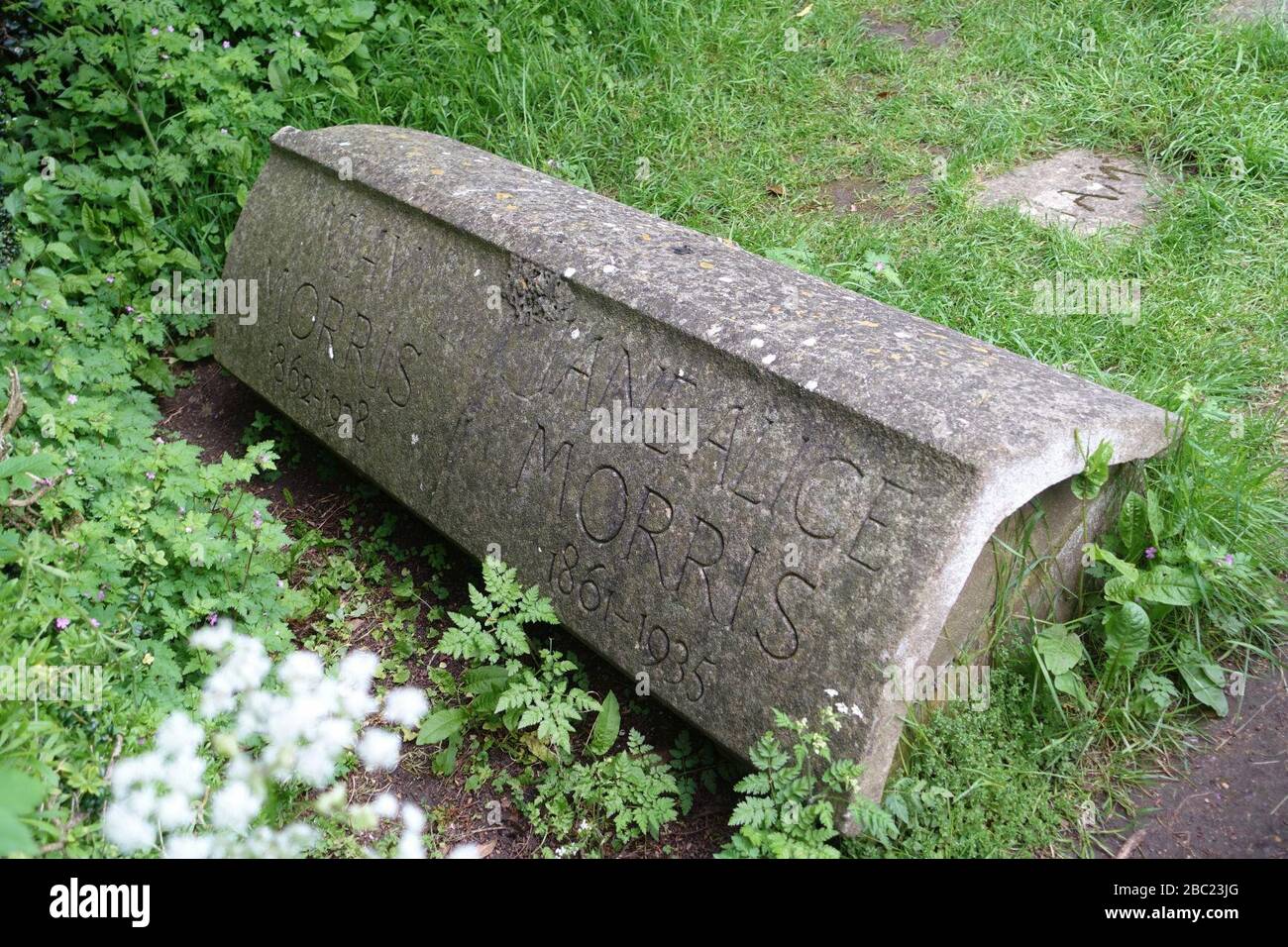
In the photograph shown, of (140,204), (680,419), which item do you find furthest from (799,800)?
(140,204)

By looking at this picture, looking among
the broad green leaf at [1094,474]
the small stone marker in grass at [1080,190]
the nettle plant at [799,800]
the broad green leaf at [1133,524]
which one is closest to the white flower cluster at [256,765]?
the nettle plant at [799,800]

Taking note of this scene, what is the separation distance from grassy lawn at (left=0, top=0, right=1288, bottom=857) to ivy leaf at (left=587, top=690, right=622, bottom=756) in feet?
0.77

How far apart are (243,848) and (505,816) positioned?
144 centimetres

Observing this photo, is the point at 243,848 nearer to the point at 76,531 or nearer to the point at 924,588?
the point at 924,588

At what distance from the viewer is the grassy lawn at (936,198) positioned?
2.60m

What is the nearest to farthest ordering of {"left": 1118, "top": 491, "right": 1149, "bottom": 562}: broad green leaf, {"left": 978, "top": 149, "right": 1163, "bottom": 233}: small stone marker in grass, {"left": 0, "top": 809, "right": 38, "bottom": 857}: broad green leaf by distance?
{"left": 0, "top": 809, "right": 38, "bottom": 857}: broad green leaf < {"left": 1118, "top": 491, "right": 1149, "bottom": 562}: broad green leaf < {"left": 978, "top": 149, "right": 1163, "bottom": 233}: small stone marker in grass

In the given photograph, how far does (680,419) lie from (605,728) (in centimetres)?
82

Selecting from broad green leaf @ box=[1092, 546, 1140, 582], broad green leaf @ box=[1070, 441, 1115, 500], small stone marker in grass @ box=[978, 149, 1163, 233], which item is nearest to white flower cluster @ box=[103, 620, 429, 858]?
broad green leaf @ box=[1070, 441, 1115, 500]

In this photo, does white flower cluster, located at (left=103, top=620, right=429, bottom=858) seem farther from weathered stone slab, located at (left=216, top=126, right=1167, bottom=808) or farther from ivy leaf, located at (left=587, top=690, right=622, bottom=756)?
ivy leaf, located at (left=587, top=690, right=622, bottom=756)

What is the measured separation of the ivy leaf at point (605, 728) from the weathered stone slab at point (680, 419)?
0.20 metres

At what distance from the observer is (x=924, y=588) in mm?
2164

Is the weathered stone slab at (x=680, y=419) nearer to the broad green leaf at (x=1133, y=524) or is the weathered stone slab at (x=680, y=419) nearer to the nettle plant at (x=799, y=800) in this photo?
the nettle plant at (x=799, y=800)

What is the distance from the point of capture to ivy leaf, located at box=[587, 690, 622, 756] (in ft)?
9.18

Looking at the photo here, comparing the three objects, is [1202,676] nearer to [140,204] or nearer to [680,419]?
[680,419]
